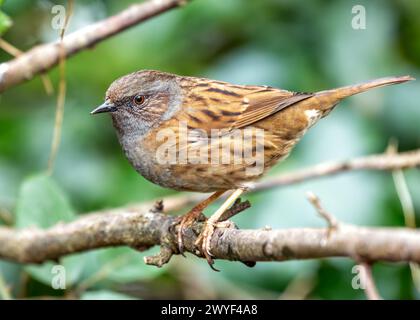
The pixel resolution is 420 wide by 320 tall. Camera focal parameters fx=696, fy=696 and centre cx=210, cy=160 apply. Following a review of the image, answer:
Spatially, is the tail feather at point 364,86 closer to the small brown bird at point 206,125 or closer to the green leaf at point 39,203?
the small brown bird at point 206,125

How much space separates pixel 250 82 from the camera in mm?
5645

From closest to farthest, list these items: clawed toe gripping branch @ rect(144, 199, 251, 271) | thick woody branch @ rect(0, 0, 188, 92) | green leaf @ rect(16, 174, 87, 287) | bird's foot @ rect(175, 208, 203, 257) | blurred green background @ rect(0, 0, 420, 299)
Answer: clawed toe gripping branch @ rect(144, 199, 251, 271) → bird's foot @ rect(175, 208, 203, 257) → thick woody branch @ rect(0, 0, 188, 92) → green leaf @ rect(16, 174, 87, 287) → blurred green background @ rect(0, 0, 420, 299)

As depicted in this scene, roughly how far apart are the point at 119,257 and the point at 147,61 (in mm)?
1924

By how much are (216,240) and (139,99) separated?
148 cm

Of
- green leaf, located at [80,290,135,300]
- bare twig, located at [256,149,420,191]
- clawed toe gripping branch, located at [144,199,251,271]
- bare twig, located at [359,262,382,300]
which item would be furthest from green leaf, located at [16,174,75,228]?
bare twig, located at [359,262,382,300]

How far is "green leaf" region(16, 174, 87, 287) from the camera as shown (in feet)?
14.1

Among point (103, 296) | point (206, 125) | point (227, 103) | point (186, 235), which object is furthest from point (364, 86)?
point (103, 296)

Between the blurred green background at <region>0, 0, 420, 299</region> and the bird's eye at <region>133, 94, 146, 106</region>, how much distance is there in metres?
1.00

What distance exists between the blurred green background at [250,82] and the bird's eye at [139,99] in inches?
39.4

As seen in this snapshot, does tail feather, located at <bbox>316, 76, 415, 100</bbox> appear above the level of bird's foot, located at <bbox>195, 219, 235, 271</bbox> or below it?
above

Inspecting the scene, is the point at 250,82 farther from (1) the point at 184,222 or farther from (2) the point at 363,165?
(1) the point at 184,222

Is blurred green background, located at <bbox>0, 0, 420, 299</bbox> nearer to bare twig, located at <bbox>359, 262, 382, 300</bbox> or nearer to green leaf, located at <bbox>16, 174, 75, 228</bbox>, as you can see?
green leaf, located at <bbox>16, 174, 75, 228</bbox>
